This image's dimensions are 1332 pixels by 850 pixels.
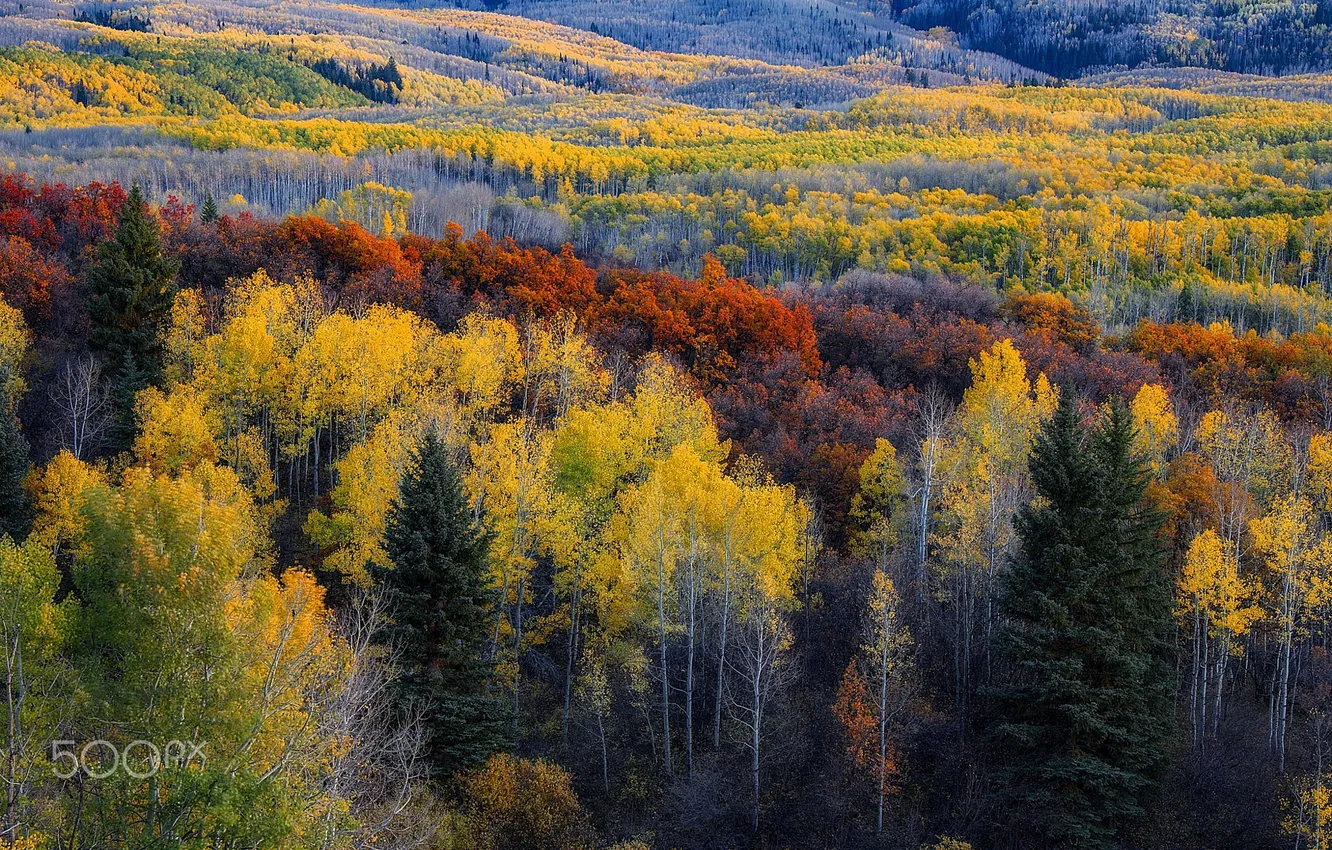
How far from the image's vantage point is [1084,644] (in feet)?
107

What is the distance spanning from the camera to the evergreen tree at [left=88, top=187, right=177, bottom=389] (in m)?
49.4

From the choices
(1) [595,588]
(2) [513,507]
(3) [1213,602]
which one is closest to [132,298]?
(2) [513,507]

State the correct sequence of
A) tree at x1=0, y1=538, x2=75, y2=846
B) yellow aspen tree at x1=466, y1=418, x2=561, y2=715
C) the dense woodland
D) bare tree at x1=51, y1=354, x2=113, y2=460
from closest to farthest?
tree at x1=0, y1=538, x2=75, y2=846 < the dense woodland < yellow aspen tree at x1=466, y1=418, x2=561, y2=715 < bare tree at x1=51, y1=354, x2=113, y2=460

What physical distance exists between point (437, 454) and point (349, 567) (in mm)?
8590

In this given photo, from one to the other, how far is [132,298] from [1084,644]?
43.8 m

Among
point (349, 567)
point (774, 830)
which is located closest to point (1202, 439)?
point (774, 830)

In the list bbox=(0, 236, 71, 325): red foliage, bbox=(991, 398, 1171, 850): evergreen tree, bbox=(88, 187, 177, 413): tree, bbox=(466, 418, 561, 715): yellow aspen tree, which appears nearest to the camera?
bbox=(991, 398, 1171, 850): evergreen tree

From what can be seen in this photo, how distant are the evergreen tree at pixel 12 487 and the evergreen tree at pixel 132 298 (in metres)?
9.18

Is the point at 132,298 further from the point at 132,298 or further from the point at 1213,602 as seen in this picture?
the point at 1213,602

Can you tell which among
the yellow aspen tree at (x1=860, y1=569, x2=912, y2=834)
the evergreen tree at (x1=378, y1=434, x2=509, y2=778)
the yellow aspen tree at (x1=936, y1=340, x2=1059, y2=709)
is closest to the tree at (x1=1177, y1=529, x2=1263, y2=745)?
the yellow aspen tree at (x1=936, y1=340, x2=1059, y2=709)

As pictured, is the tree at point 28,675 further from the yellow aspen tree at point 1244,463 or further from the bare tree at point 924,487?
the yellow aspen tree at point 1244,463

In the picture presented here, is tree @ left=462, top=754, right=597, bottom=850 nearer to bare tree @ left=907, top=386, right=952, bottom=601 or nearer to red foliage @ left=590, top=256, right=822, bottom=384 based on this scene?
bare tree @ left=907, top=386, right=952, bottom=601

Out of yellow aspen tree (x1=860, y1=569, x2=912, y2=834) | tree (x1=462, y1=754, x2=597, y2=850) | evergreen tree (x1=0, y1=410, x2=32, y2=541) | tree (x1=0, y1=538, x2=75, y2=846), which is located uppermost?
tree (x1=0, y1=538, x2=75, y2=846)

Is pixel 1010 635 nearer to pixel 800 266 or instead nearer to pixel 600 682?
pixel 600 682
